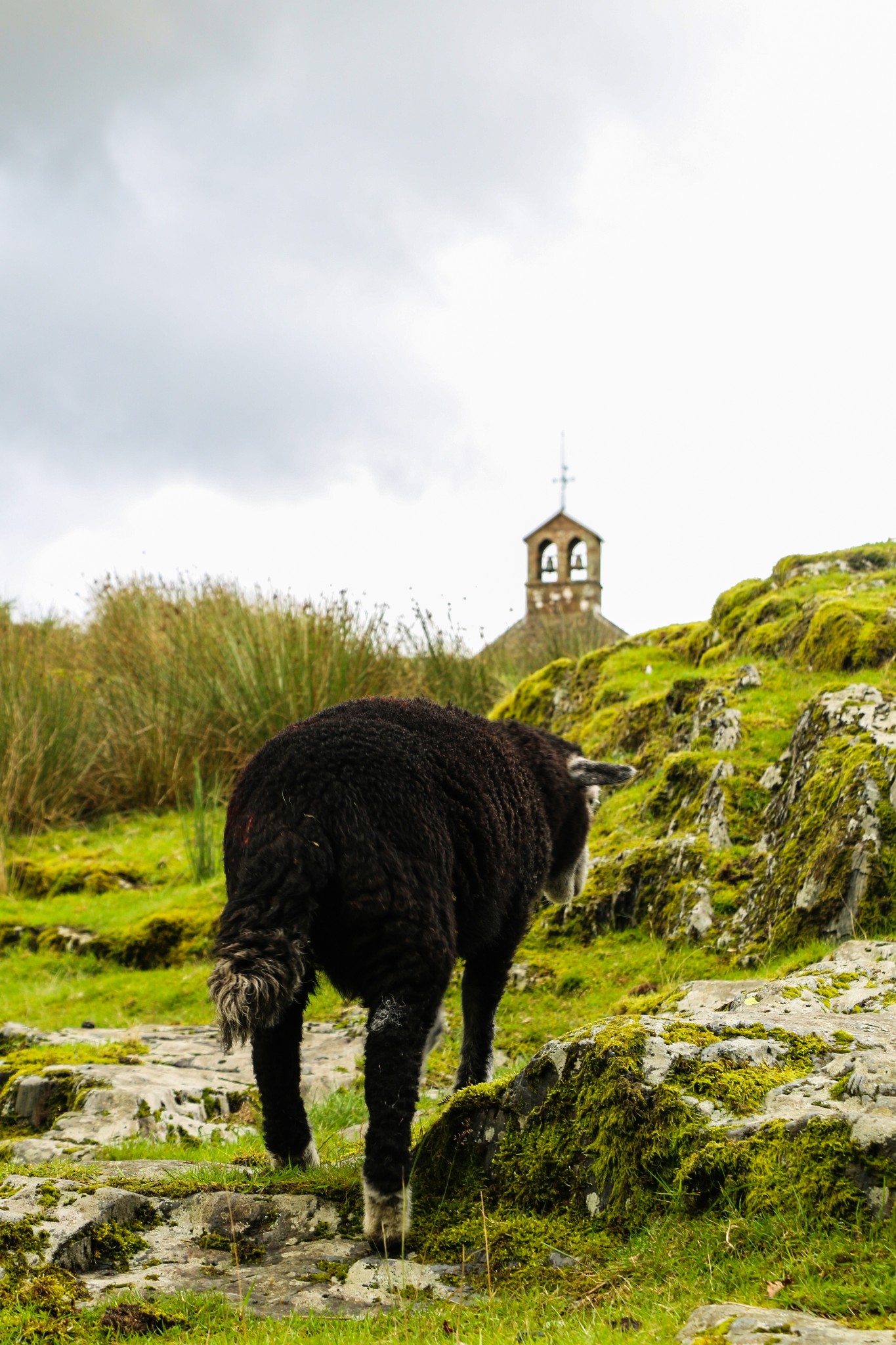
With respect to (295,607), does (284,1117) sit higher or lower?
lower

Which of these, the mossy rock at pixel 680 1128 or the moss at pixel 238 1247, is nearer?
the mossy rock at pixel 680 1128

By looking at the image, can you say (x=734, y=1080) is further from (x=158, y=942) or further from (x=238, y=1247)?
(x=158, y=942)

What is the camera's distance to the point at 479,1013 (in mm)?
5453

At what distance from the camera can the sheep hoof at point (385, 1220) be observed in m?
3.56

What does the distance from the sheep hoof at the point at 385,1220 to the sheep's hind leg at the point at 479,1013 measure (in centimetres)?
181

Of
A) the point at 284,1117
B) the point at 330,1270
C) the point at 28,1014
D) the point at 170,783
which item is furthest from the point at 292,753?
the point at 170,783

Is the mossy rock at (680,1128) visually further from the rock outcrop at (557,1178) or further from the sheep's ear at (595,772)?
the sheep's ear at (595,772)

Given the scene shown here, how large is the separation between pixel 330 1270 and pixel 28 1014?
6848mm

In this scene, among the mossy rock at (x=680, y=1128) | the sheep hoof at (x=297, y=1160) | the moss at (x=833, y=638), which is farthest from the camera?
the moss at (x=833, y=638)

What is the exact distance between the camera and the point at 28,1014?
368 inches

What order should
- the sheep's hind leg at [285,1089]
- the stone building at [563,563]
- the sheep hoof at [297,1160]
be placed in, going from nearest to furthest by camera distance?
the sheep's hind leg at [285,1089] → the sheep hoof at [297,1160] → the stone building at [563,563]

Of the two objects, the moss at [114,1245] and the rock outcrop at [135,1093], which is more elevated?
the moss at [114,1245]

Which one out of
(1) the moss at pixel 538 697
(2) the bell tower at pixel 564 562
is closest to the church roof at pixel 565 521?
(2) the bell tower at pixel 564 562

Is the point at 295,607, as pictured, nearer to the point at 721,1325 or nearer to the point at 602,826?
the point at 602,826
